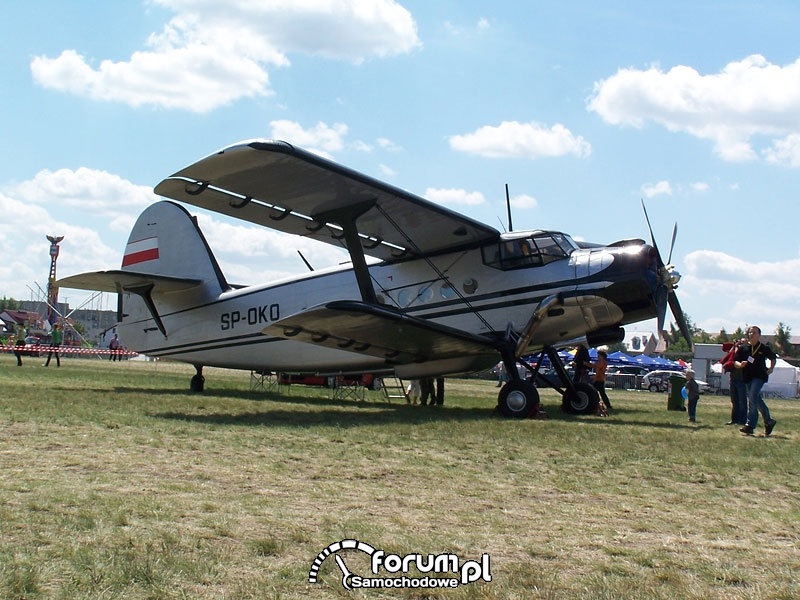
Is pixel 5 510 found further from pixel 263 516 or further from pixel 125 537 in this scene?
pixel 263 516

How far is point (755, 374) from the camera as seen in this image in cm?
1079

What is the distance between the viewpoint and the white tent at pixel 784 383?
36.4 m

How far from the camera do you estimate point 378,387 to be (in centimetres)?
2434

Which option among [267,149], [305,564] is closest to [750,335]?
[267,149]

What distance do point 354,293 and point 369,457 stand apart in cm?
809

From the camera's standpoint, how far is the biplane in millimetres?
11719

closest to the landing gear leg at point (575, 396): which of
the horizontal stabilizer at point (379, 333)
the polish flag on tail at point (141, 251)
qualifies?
the horizontal stabilizer at point (379, 333)

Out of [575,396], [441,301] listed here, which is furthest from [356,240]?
[575,396]

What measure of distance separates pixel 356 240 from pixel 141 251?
24.4 ft

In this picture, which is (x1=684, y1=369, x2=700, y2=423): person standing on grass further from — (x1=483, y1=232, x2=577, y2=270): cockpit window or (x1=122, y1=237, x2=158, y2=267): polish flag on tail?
(x1=122, y1=237, x2=158, y2=267): polish flag on tail

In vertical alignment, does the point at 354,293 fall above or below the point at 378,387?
above

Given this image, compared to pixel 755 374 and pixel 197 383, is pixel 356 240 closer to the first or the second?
pixel 755 374

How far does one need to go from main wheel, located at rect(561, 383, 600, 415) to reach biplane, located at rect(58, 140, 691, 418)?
1.0 inches

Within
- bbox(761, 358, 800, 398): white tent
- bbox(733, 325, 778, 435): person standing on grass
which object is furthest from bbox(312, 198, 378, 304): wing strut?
bbox(761, 358, 800, 398): white tent
